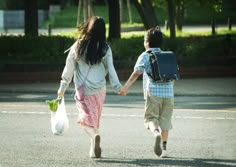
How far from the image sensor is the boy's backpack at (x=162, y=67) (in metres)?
8.47

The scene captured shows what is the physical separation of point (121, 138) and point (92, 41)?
2.18m

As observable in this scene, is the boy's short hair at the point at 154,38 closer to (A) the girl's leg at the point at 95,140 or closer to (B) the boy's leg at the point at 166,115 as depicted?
(B) the boy's leg at the point at 166,115

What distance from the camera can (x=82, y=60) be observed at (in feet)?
28.0

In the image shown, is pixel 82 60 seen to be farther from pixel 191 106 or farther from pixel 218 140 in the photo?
pixel 191 106

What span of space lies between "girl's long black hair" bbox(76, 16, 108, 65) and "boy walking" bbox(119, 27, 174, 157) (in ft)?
1.56

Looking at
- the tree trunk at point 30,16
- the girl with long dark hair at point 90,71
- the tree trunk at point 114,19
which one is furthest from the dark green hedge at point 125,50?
the girl with long dark hair at point 90,71

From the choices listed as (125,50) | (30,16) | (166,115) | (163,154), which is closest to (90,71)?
(166,115)

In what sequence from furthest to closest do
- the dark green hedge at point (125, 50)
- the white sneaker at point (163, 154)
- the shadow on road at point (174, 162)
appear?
the dark green hedge at point (125, 50) → the white sneaker at point (163, 154) → the shadow on road at point (174, 162)

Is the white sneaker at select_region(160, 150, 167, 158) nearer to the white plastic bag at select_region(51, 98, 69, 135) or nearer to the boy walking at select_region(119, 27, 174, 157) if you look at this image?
→ the boy walking at select_region(119, 27, 174, 157)

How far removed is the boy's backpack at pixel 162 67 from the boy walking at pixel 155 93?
0.07 meters

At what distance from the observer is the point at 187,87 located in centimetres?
1738

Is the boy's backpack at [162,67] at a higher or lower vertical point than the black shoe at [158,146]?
higher

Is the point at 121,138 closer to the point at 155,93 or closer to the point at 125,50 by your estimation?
the point at 155,93

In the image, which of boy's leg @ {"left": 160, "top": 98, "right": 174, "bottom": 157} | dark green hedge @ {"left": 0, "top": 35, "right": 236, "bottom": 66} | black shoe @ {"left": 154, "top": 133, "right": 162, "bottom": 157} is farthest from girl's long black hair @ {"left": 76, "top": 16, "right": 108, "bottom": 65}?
dark green hedge @ {"left": 0, "top": 35, "right": 236, "bottom": 66}
